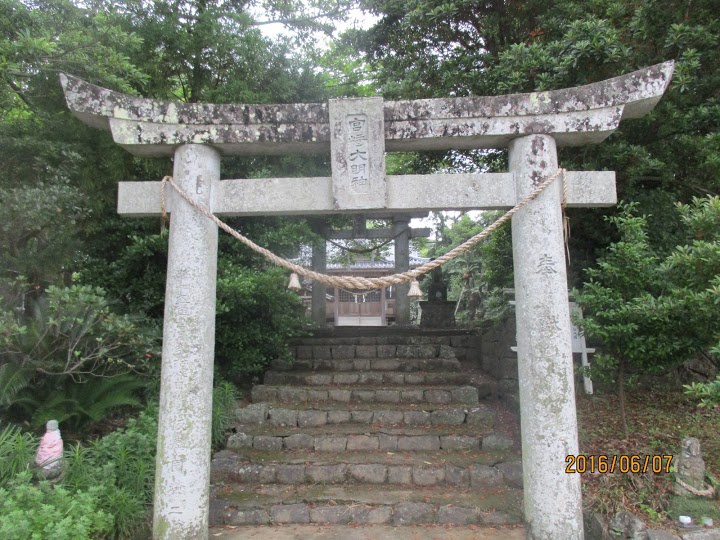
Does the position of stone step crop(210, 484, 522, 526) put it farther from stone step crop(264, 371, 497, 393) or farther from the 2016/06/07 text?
stone step crop(264, 371, 497, 393)

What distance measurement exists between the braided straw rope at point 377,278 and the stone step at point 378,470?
8.61ft

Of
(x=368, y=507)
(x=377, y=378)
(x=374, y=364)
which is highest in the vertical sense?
(x=374, y=364)

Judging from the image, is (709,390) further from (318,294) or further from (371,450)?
(318,294)

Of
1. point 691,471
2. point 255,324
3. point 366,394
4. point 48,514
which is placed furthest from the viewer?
A: point 255,324

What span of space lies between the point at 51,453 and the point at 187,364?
1.75 m

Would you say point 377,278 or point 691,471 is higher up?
point 377,278

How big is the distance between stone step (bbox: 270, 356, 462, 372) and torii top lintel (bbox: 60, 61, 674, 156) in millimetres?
4626

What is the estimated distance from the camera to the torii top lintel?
12.3ft

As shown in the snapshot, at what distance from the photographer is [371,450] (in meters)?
5.77

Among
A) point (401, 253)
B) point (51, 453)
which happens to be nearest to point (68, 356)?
point (51, 453)

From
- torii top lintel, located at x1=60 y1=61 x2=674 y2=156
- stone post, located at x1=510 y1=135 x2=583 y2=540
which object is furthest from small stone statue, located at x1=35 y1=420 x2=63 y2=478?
stone post, located at x1=510 y1=135 x2=583 y2=540

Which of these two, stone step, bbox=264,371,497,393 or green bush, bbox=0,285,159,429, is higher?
green bush, bbox=0,285,159,429

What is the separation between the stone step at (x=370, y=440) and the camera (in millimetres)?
5762

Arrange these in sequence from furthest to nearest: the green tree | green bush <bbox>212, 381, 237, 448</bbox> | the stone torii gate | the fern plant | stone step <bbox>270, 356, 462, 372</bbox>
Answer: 1. stone step <bbox>270, 356, 462, 372</bbox>
2. green bush <bbox>212, 381, 237, 448</bbox>
3. the fern plant
4. the green tree
5. the stone torii gate
